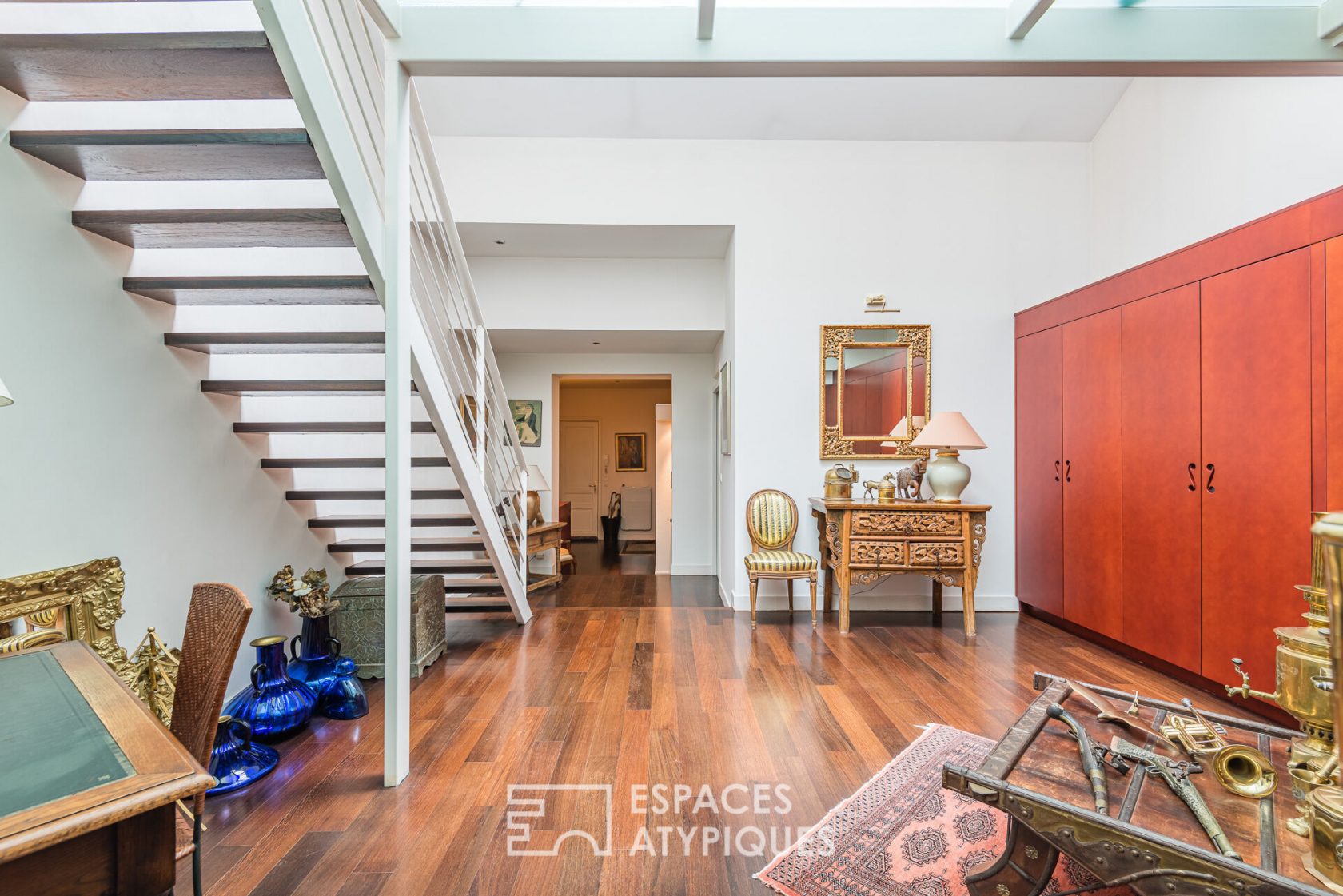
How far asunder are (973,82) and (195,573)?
5.42m

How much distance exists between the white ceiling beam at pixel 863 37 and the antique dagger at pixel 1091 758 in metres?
2.08

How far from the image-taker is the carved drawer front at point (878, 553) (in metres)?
4.13

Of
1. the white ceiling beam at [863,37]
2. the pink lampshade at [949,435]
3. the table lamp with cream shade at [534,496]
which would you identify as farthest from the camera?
the table lamp with cream shade at [534,496]

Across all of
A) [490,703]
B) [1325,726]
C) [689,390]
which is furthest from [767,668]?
[689,390]

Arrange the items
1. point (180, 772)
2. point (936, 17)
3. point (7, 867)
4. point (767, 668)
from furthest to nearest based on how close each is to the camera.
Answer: point (767, 668)
point (936, 17)
point (180, 772)
point (7, 867)

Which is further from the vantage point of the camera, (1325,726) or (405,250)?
(405,250)

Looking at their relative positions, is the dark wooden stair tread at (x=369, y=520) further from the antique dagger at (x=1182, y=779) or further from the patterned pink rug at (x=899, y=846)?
the antique dagger at (x=1182, y=779)

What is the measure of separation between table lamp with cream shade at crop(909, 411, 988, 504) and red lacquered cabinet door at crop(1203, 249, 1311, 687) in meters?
1.23

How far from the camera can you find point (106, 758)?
0.95m

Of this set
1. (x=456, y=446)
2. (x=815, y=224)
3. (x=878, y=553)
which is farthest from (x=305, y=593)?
(x=815, y=224)

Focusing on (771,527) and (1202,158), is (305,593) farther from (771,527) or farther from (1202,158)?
(1202,158)

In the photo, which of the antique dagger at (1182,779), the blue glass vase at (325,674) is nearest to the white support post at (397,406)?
the blue glass vase at (325,674)

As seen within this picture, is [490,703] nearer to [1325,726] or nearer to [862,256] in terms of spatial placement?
[1325,726]

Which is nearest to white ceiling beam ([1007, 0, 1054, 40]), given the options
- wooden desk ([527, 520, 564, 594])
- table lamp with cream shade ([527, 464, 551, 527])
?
table lamp with cream shade ([527, 464, 551, 527])
